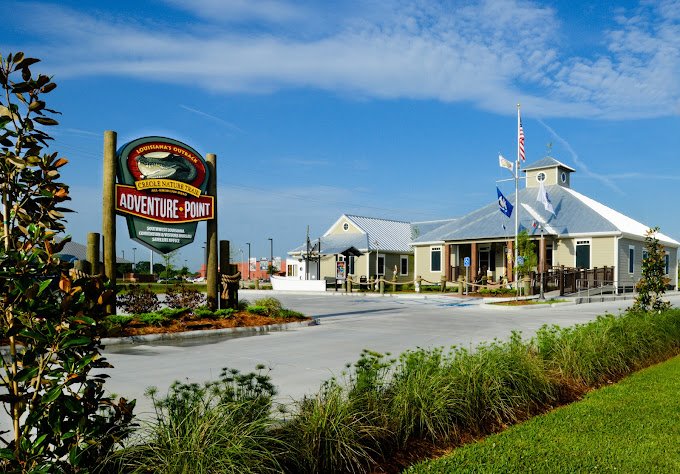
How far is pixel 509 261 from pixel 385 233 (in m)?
16.1

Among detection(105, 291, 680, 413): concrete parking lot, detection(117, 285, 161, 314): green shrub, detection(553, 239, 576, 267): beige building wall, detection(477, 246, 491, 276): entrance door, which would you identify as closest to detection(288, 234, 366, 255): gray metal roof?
detection(477, 246, 491, 276): entrance door

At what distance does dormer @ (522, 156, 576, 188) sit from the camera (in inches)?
1535

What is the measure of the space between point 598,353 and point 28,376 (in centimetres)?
770

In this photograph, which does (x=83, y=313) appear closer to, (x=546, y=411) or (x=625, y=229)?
(x=546, y=411)

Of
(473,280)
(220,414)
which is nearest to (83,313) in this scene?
(220,414)

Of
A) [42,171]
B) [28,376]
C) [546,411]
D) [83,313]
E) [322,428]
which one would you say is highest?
[42,171]

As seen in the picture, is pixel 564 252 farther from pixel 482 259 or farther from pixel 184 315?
pixel 184 315

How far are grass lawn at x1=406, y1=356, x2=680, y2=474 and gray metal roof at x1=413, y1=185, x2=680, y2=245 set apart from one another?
26.7m

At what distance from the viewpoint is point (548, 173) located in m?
39.4

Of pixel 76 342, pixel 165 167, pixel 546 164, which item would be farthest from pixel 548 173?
pixel 76 342

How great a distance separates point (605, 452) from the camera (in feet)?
16.5

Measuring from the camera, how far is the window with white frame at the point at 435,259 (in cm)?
4083

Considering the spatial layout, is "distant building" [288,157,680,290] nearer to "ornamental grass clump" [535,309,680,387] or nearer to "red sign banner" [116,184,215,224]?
"red sign banner" [116,184,215,224]

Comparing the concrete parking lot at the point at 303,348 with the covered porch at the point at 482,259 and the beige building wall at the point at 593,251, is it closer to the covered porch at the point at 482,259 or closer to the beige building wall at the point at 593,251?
the beige building wall at the point at 593,251
